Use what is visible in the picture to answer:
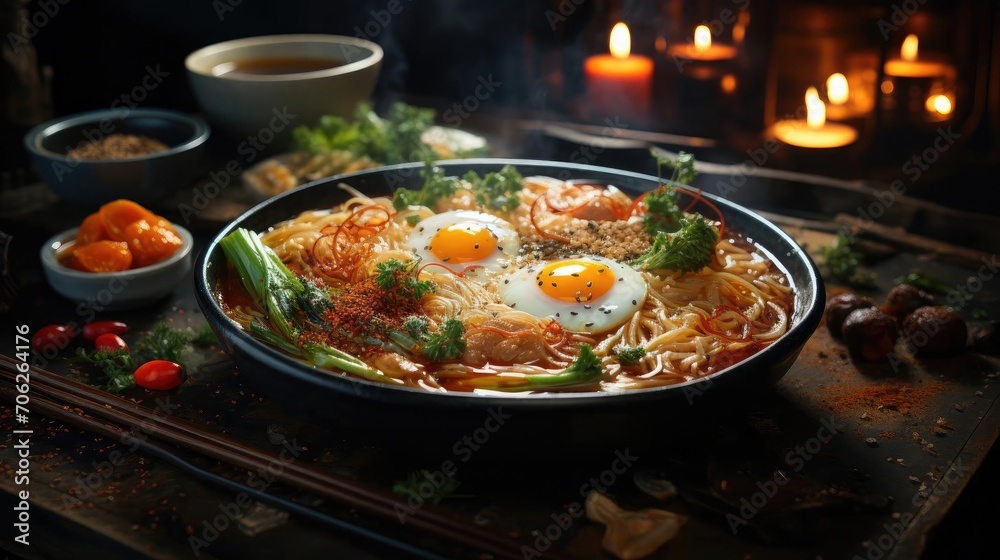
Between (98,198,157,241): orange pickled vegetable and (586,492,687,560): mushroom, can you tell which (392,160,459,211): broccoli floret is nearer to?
(98,198,157,241): orange pickled vegetable

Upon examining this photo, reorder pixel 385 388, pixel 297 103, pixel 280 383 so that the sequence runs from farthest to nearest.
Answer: pixel 297 103 → pixel 280 383 → pixel 385 388

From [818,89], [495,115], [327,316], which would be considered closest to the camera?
[327,316]

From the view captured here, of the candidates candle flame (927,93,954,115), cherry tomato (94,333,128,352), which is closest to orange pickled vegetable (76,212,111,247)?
cherry tomato (94,333,128,352)

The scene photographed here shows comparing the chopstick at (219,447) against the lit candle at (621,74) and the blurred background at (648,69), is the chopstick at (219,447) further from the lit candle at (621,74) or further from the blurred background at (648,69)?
the lit candle at (621,74)

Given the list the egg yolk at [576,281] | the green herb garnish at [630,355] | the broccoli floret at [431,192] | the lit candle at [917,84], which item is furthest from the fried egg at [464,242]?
the lit candle at [917,84]

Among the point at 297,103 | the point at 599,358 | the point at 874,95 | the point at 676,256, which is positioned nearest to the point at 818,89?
the point at 874,95

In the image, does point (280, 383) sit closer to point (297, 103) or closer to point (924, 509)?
point (924, 509)
